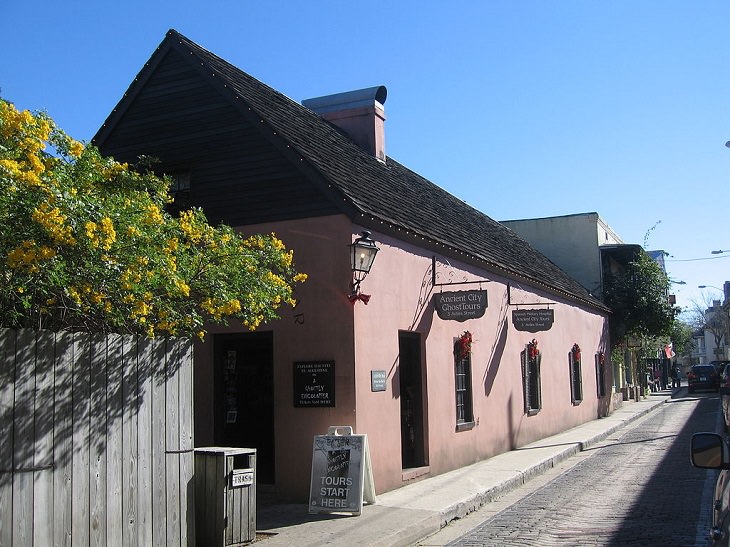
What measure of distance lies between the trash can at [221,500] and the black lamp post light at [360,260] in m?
2.97

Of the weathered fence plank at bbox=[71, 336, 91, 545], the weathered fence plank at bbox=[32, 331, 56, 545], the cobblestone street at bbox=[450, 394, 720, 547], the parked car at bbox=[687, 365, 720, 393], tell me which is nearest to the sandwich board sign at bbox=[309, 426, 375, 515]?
the cobblestone street at bbox=[450, 394, 720, 547]

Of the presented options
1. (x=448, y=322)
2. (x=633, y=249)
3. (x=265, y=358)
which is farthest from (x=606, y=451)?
(x=633, y=249)

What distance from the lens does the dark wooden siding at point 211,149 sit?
34.4 feet

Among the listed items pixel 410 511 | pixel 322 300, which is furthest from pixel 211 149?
pixel 410 511

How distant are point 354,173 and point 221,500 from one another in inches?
252

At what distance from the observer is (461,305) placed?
11602 millimetres

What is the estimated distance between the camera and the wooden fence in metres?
5.43

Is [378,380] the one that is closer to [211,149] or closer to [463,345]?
[463,345]

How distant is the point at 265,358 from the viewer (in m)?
10.9

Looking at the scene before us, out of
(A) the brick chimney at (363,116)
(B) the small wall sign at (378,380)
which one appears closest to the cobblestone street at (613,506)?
(B) the small wall sign at (378,380)

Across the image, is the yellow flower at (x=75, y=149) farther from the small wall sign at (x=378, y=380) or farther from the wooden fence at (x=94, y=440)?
the small wall sign at (x=378, y=380)

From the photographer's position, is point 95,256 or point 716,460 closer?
point 716,460

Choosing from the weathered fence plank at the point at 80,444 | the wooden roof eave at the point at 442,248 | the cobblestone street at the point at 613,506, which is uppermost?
the wooden roof eave at the point at 442,248

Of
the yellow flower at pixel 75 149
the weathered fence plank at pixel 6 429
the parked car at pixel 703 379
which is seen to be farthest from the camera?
the parked car at pixel 703 379
